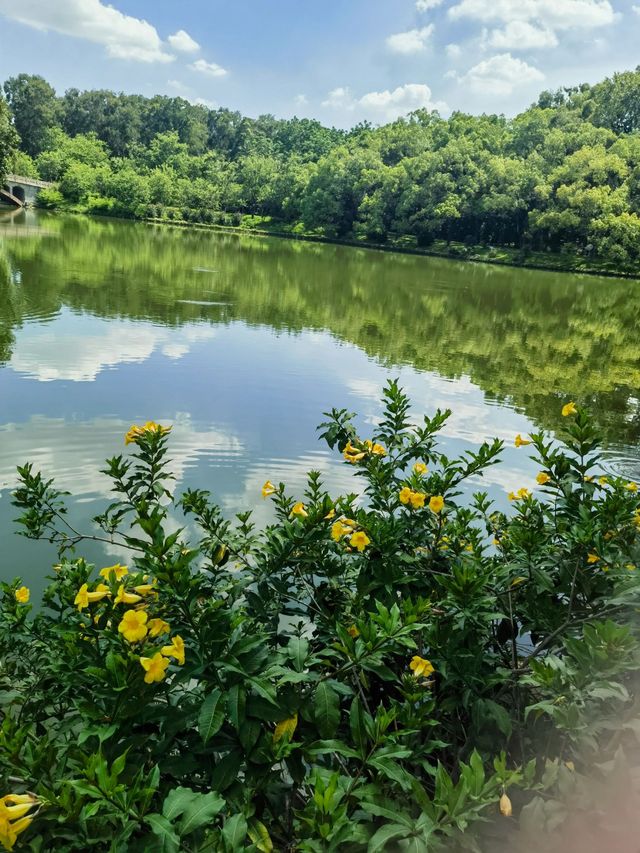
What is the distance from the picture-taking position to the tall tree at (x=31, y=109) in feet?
248

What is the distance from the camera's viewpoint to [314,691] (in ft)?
4.90

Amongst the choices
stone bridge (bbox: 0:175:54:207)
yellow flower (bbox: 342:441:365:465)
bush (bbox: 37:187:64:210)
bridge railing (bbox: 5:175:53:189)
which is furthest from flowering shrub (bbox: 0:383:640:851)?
bush (bbox: 37:187:64:210)

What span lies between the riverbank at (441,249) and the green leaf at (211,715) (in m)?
43.1

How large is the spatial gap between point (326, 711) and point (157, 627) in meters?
0.43

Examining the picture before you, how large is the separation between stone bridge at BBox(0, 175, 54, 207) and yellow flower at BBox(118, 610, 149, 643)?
59.7 meters

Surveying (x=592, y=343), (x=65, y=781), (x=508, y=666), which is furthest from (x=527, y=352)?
(x=65, y=781)

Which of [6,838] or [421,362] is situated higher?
[6,838]

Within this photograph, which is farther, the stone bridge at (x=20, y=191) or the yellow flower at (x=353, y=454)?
the stone bridge at (x=20, y=191)

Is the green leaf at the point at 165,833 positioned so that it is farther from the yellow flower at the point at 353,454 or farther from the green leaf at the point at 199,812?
the yellow flower at the point at 353,454

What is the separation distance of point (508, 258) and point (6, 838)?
154ft

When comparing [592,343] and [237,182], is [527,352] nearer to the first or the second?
[592,343]

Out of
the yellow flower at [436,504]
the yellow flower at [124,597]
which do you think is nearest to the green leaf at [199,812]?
the yellow flower at [124,597]

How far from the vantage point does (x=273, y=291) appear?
18.5m

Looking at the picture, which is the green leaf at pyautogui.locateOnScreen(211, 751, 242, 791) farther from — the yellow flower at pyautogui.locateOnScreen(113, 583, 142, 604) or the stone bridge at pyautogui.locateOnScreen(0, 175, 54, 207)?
the stone bridge at pyautogui.locateOnScreen(0, 175, 54, 207)
